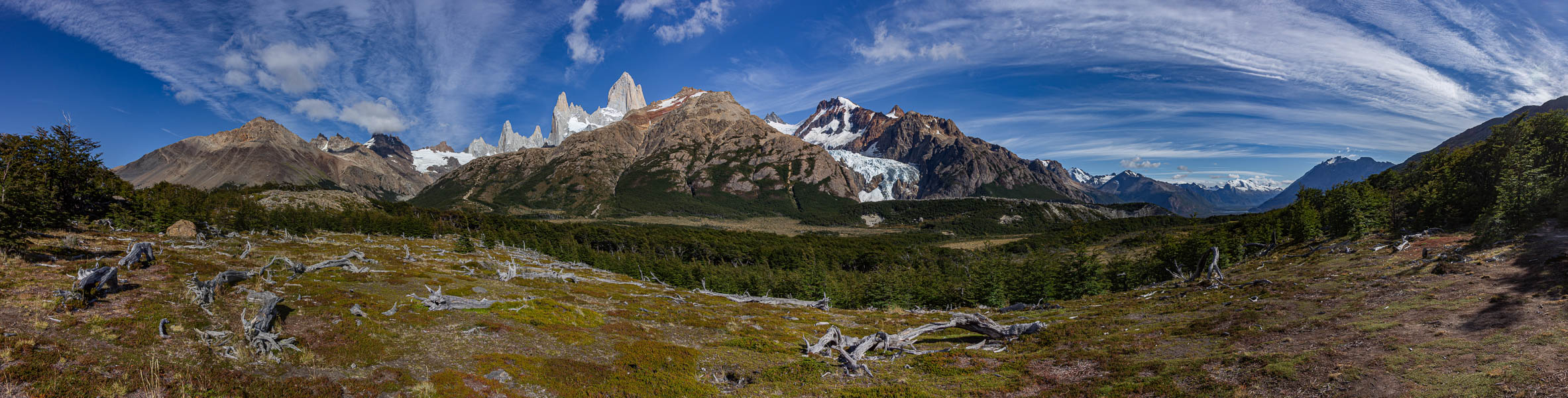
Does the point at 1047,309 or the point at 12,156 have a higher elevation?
the point at 12,156

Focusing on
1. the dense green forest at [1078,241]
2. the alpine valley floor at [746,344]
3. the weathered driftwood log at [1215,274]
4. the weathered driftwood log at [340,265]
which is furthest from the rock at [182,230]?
the weathered driftwood log at [1215,274]

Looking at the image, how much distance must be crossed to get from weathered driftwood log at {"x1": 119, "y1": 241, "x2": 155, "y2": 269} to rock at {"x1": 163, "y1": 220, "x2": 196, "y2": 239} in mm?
47347

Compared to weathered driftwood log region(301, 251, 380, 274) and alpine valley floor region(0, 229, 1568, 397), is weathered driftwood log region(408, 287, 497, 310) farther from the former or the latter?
weathered driftwood log region(301, 251, 380, 274)

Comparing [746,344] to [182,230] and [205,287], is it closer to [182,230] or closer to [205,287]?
[205,287]

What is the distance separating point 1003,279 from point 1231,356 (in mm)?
49164

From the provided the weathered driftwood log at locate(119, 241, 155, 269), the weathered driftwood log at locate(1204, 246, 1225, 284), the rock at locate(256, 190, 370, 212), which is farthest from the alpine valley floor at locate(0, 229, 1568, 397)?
the rock at locate(256, 190, 370, 212)

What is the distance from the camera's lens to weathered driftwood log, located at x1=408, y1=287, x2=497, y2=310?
99.3 ft

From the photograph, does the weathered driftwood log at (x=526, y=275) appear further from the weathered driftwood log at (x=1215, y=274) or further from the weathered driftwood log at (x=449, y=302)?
the weathered driftwood log at (x=1215, y=274)

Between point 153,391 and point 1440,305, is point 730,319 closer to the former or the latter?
point 153,391

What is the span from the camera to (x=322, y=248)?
220 feet

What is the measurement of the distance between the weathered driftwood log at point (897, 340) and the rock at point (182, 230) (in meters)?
84.7

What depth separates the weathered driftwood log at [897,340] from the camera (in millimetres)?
25109

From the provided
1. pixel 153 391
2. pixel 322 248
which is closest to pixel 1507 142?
pixel 153 391

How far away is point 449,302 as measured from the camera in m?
31.0
